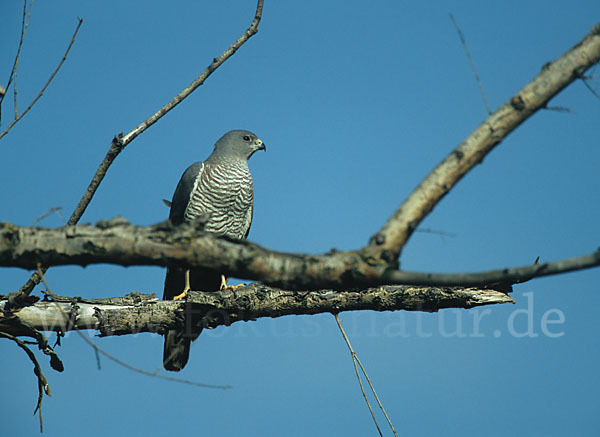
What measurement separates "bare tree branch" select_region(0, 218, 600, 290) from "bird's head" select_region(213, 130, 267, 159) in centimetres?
493

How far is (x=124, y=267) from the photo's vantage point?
2.45 m

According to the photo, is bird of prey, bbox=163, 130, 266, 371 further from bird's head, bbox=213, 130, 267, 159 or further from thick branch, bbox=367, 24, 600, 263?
thick branch, bbox=367, 24, 600, 263

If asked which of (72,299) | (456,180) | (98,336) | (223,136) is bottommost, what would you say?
(98,336)

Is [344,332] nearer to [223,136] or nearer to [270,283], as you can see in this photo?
[270,283]

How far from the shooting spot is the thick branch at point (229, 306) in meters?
4.38

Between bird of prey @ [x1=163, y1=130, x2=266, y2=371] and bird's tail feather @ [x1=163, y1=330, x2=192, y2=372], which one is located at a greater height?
bird of prey @ [x1=163, y1=130, x2=266, y2=371]

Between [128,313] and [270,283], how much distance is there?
97.9 inches

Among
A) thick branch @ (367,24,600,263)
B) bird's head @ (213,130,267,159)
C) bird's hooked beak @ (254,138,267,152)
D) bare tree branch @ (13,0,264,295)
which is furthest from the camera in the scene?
bird's hooked beak @ (254,138,267,152)

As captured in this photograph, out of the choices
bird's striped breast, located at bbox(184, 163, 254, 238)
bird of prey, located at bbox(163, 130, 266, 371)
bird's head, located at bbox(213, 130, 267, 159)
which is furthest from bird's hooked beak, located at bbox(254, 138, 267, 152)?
bird's striped breast, located at bbox(184, 163, 254, 238)

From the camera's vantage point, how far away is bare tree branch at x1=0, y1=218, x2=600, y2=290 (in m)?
2.36

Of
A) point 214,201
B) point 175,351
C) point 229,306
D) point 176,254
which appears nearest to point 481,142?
point 176,254

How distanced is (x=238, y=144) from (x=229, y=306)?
11.1 feet

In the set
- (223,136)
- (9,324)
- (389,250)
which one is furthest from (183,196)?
(389,250)

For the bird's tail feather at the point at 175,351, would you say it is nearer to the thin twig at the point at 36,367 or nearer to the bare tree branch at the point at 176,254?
the thin twig at the point at 36,367
